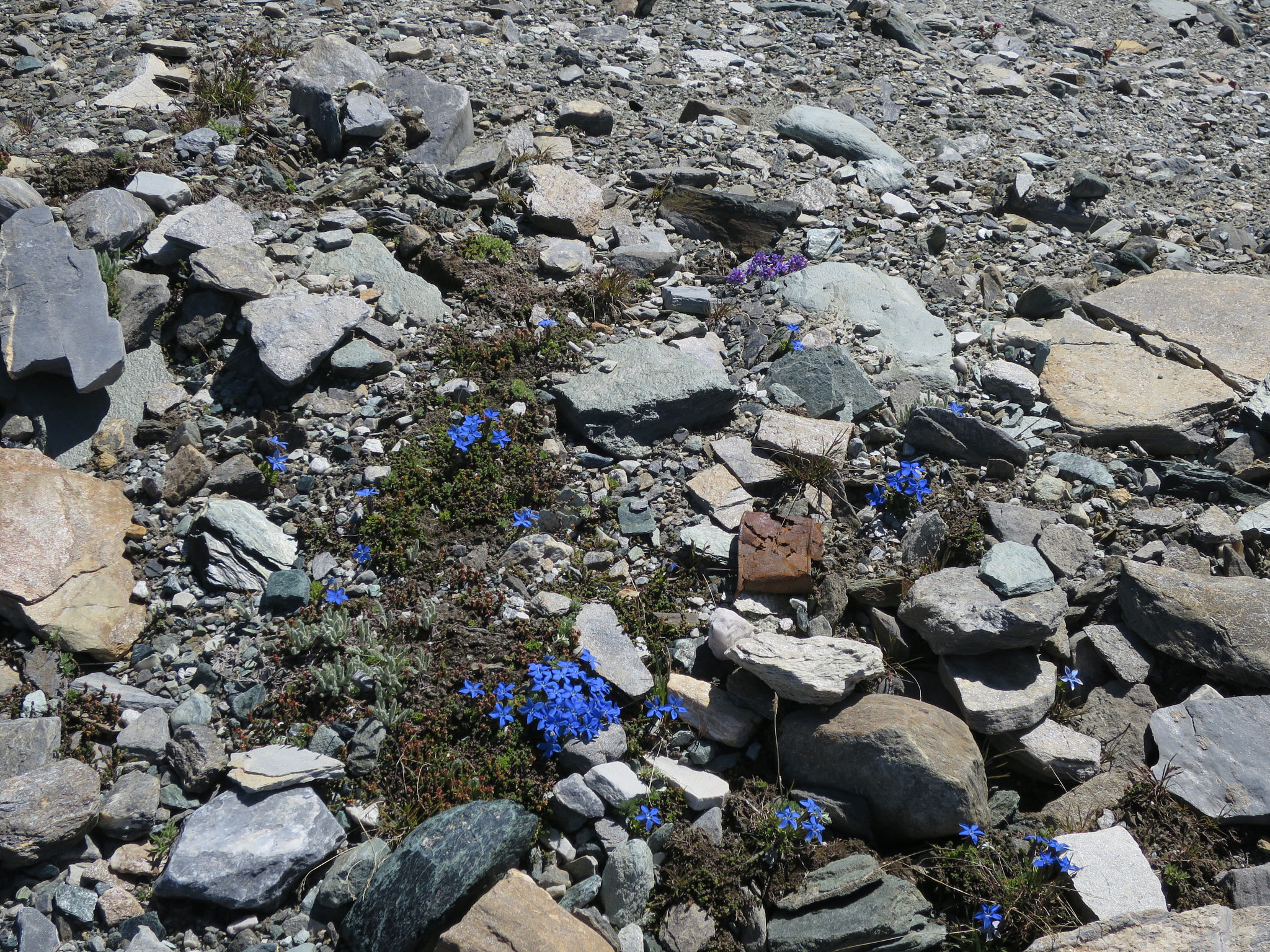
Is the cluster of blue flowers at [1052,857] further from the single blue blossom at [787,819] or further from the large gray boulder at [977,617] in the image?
the single blue blossom at [787,819]

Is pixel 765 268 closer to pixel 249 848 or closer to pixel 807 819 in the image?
pixel 807 819

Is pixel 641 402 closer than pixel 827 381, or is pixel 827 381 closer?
pixel 641 402

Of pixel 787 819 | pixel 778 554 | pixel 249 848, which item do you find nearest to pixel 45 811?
pixel 249 848

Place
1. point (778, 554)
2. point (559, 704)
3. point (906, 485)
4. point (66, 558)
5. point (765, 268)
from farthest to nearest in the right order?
point (765, 268) < point (906, 485) < point (778, 554) < point (66, 558) < point (559, 704)

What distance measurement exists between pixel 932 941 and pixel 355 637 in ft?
11.0

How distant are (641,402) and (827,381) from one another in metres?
1.42

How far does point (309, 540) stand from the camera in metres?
5.38

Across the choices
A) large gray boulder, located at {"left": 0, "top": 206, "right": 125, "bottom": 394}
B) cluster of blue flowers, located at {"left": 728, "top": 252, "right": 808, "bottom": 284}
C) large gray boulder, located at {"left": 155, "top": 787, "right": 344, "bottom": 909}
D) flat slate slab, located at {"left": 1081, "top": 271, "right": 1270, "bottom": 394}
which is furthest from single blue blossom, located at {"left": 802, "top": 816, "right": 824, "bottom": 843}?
large gray boulder, located at {"left": 0, "top": 206, "right": 125, "bottom": 394}

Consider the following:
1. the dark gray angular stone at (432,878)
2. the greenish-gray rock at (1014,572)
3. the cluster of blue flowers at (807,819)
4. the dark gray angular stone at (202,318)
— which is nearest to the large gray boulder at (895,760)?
the cluster of blue flowers at (807,819)

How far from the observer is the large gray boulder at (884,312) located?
6758mm

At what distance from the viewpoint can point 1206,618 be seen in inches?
195

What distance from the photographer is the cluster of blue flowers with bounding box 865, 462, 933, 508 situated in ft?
18.7

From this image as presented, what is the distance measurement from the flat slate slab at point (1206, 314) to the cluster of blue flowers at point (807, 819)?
15.7ft

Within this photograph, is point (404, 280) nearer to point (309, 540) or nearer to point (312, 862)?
point (309, 540)
